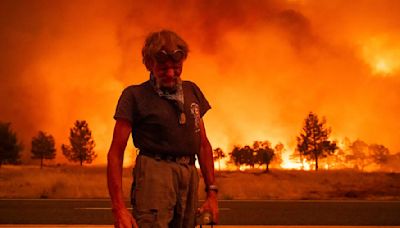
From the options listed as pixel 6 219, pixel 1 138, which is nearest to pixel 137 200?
pixel 6 219

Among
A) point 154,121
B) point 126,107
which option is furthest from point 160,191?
point 126,107

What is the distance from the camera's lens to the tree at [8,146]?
6494 cm

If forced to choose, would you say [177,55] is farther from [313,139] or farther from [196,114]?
[313,139]

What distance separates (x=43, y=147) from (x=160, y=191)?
2976 inches

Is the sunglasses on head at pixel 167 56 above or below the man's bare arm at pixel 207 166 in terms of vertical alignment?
above

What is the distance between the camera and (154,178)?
2.87 metres

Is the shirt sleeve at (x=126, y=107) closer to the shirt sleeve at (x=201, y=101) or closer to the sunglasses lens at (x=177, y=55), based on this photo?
the sunglasses lens at (x=177, y=55)

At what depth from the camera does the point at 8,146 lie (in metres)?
65.2

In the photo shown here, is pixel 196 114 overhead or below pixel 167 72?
below

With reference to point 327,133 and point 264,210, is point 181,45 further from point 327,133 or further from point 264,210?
point 327,133

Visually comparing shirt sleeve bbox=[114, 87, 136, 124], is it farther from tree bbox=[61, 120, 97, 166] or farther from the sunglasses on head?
tree bbox=[61, 120, 97, 166]

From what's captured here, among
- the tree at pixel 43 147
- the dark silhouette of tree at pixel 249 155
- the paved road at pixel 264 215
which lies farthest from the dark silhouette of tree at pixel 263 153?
the paved road at pixel 264 215

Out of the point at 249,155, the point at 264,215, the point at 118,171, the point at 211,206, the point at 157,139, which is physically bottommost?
the point at 264,215

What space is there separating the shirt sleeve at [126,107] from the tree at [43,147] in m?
75.2
